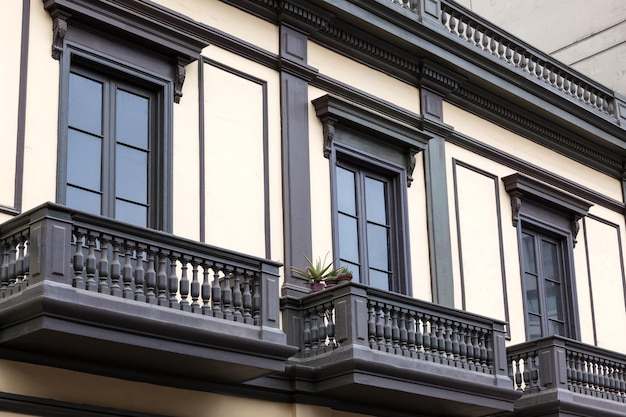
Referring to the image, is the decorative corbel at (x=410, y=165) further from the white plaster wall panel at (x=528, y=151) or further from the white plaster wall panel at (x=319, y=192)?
the white plaster wall panel at (x=319, y=192)

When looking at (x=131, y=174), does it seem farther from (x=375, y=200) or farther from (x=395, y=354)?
(x=375, y=200)

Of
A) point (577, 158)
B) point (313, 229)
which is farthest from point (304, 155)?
point (577, 158)

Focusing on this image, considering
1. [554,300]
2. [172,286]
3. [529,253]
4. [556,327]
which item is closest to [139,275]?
[172,286]

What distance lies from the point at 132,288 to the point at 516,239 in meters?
8.51

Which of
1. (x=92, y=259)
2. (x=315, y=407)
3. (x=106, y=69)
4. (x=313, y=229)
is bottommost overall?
(x=315, y=407)

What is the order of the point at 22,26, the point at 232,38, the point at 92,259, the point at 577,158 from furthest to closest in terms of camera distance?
1. the point at 577,158
2. the point at 232,38
3. the point at 22,26
4. the point at 92,259

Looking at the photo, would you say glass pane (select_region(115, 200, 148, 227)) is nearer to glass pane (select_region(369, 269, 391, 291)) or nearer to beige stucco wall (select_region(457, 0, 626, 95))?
glass pane (select_region(369, 269, 391, 291))

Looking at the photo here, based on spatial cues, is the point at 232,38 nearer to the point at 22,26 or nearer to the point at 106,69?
the point at 106,69

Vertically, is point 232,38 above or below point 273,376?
above

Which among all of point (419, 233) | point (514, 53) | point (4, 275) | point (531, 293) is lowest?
point (4, 275)

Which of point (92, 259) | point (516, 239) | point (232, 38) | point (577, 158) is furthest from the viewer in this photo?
point (577, 158)

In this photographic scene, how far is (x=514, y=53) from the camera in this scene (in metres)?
20.4

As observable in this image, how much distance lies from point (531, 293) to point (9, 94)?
946 cm

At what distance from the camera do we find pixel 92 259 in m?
12.0
